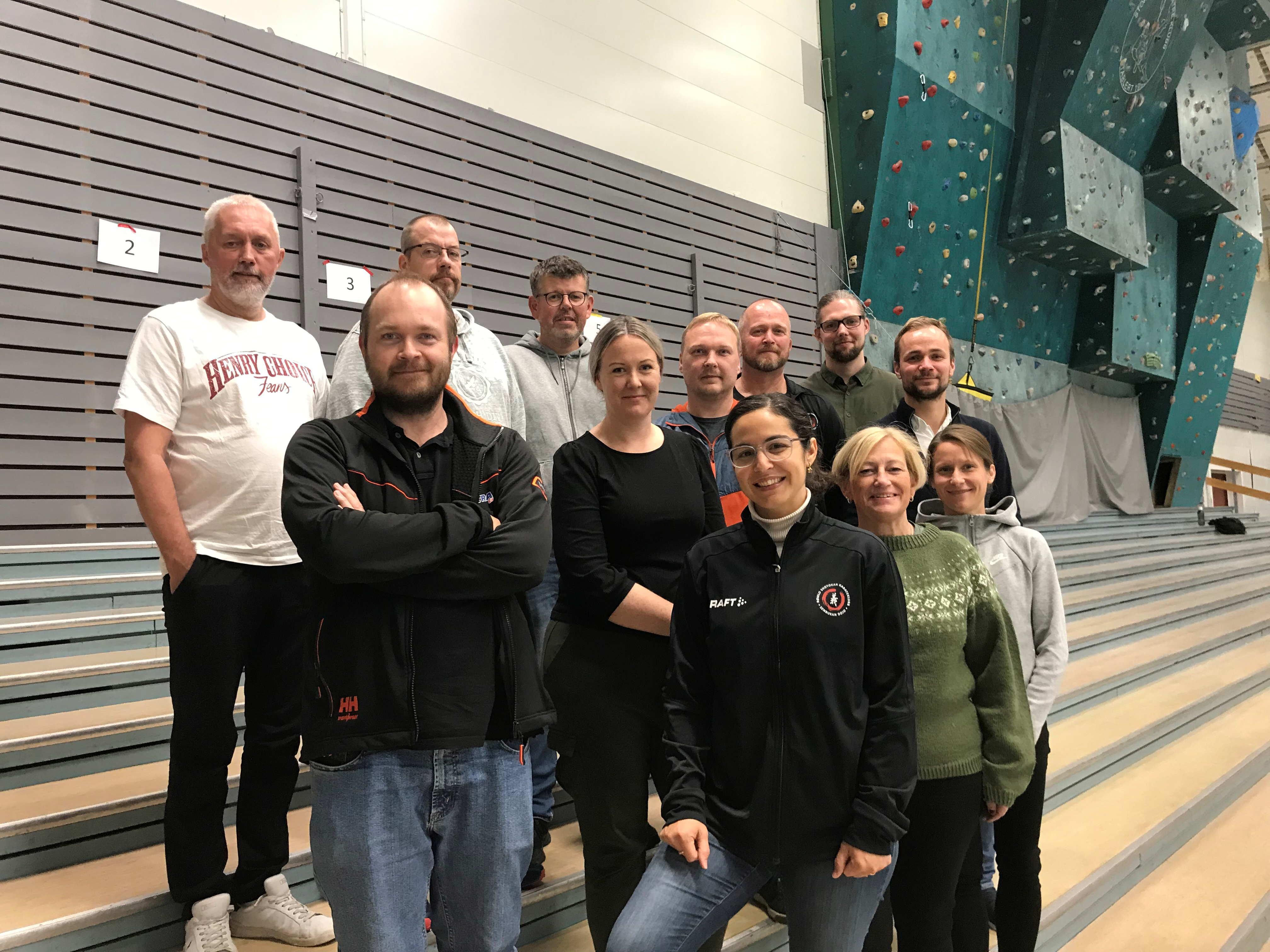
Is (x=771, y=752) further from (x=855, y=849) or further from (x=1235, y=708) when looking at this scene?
(x=1235, y=708)

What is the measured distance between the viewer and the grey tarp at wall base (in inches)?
356

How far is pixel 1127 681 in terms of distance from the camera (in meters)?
4.80

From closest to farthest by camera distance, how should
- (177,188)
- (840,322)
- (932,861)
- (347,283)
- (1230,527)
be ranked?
(932,861) → (840,322) → (177,188) → (347,283) → (1230,527)

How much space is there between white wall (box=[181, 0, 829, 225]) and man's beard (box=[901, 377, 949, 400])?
3.45 metres

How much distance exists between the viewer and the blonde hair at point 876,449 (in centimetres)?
179

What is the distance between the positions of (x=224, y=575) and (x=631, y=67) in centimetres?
491

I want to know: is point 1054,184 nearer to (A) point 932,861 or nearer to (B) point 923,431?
(B) point 923,431

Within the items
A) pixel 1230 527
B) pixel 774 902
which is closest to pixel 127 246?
pixel 774 902

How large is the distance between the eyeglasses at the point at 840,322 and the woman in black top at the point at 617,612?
3.43 ft

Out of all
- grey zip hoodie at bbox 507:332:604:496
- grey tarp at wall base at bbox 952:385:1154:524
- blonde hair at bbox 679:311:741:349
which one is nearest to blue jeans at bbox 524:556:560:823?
grey zip hoodie at bbox 507:332:604:496

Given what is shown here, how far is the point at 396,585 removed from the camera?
49.3 inches

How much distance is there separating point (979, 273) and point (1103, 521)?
413 cm

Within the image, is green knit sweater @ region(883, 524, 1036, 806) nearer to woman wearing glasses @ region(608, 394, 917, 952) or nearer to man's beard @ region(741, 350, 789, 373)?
woman wearing glasses @ region(608, 394, 917, 952)

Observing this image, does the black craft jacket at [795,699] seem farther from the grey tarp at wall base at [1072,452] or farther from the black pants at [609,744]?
the grey tarp at wall base at [1072,452]
